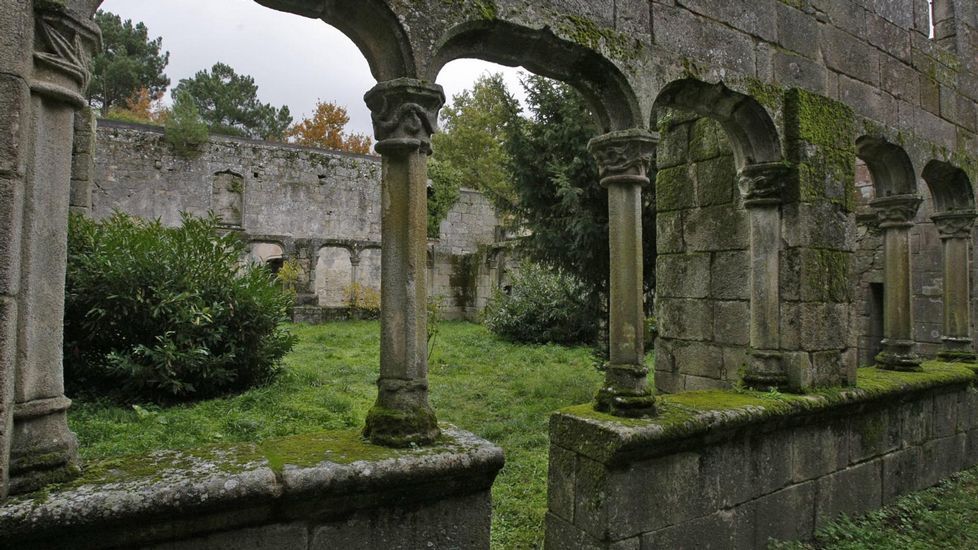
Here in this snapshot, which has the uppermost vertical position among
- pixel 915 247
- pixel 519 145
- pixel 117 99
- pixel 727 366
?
pixel 117 99

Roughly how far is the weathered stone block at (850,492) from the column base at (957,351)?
6.89 ft

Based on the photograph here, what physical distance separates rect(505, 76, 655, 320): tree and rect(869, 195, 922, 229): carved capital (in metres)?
2.30

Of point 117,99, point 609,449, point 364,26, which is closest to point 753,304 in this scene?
point 609,449

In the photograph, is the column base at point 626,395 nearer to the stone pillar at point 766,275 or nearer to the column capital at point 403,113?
the stone pillar at point 766,275

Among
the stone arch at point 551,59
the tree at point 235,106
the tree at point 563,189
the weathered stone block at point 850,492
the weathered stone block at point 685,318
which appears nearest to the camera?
the stone arch at point 551,59

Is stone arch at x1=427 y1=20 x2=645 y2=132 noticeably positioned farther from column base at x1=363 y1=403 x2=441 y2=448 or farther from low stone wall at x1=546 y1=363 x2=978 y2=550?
low stone wall at x1=546 y1=363 x2=978 y2=550

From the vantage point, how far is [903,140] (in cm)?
493

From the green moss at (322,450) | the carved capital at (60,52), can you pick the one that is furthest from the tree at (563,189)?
the carved capital at (60,52)

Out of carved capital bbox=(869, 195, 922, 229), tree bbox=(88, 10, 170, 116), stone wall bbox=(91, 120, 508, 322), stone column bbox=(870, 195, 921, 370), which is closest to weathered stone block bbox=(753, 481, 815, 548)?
stone column bbox=(870, 195, 921, 370)

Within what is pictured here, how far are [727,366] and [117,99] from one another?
29315 mm

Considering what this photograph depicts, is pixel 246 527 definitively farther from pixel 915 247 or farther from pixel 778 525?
pixel 915 247

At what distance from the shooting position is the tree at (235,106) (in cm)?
2826

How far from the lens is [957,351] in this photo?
18.5 feet

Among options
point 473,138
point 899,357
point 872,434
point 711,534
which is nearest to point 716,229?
point 872,434
